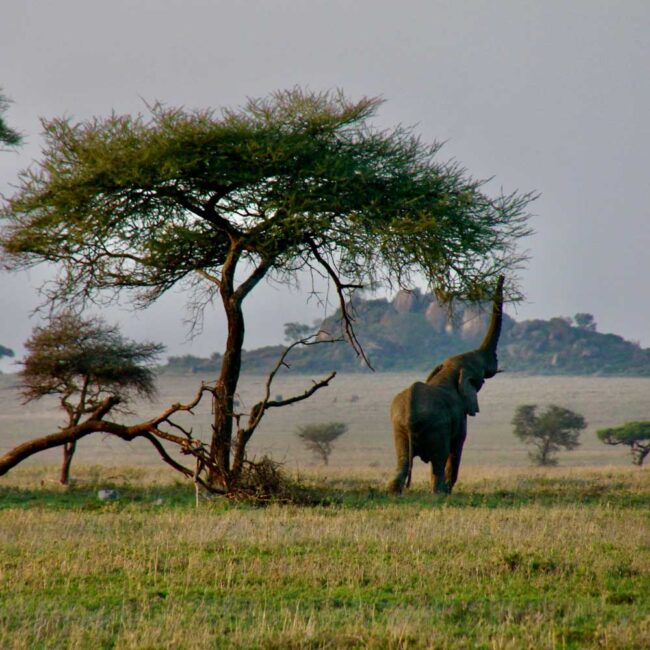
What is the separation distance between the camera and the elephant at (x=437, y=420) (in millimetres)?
18625

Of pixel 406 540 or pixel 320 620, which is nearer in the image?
pixel 320 620

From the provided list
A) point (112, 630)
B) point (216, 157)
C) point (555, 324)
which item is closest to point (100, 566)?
point (112, 630)

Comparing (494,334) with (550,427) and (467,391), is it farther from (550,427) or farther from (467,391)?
(550,427)

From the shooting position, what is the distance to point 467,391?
65.0ft

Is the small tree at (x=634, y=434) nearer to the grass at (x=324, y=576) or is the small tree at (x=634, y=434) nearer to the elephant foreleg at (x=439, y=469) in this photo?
the elephant foreleg at (x=439, y=469)

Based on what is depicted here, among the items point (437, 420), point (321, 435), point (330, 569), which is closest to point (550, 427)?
point (321, 435)

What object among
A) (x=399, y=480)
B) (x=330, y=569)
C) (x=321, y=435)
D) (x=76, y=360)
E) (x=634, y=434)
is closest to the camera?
(x=330, y=569)

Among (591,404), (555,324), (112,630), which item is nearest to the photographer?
(112,630)

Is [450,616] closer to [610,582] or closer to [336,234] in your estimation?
[610,582]

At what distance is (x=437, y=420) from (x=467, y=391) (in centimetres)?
131

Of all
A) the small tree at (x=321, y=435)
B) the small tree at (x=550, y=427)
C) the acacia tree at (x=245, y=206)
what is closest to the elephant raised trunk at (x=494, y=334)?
the acacia tree at (x=245, y=206)

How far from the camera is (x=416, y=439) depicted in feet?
61.4

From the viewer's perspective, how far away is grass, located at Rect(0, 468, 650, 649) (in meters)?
7.37

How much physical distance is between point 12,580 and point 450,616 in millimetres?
3981
